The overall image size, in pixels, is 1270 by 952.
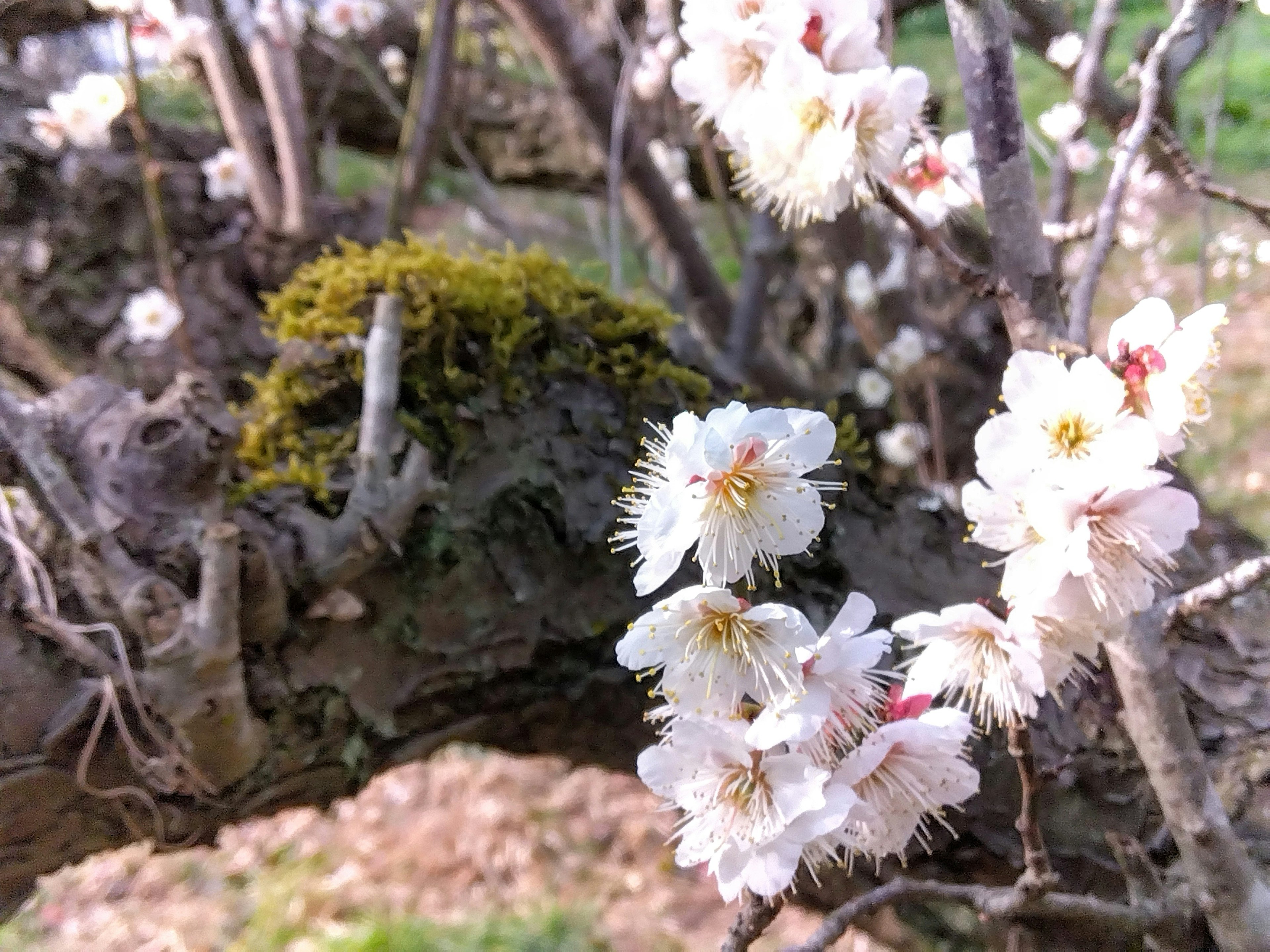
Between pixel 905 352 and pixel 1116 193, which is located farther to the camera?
pixel 905 352

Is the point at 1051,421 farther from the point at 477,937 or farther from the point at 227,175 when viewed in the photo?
the point at 227,175

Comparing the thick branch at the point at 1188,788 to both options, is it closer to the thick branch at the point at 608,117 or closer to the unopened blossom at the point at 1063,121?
the unopened blossom at the point at 1063,121

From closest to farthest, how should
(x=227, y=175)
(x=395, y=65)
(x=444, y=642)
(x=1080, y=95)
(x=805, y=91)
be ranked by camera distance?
1. (x=805, y=91)
2. (x=444, y=642)
3. (x=1080, y=95)
4. (x=227, y=175)
5. (x=395, y=65)

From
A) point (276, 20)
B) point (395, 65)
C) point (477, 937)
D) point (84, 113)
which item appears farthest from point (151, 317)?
point (477, 937)

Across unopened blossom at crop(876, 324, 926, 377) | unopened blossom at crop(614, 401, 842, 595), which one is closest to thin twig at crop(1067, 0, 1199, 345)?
unopened blossom at crop(614, 401, 842, 595)

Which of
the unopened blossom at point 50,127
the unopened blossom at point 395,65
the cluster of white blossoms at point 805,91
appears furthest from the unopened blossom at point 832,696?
the unopened blossom at point 395,65

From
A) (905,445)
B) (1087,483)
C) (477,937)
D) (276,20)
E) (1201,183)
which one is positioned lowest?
(477,937)
